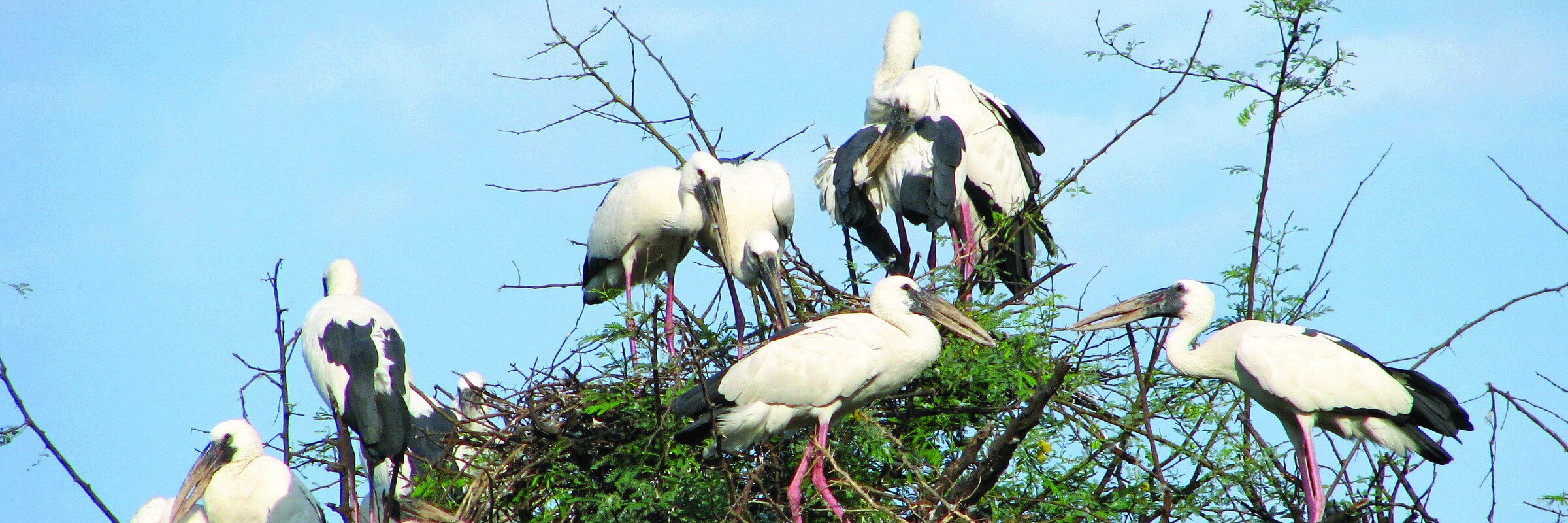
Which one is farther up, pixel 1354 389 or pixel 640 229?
pixel 640 229

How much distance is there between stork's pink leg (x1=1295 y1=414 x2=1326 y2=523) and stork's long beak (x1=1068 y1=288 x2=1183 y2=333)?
1.96ft

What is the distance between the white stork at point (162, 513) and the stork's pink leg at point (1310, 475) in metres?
3.84

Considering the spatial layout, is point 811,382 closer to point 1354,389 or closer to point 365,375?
point 1354,389

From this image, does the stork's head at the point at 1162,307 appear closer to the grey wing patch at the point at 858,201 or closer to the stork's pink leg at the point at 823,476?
the stork's pink leg at the point at 823,476

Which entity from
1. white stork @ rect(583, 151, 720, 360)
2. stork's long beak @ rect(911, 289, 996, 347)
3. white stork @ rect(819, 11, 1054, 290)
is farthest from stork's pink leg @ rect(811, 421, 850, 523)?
white stork @ rect(819, 11, 1054, 290)

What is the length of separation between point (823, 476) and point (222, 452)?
7.74 feet

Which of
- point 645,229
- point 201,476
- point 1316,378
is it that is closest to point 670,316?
point 645,229

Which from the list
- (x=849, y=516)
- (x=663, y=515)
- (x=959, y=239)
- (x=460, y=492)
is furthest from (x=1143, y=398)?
(x=959, y=239)

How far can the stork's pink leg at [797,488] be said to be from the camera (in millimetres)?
4555

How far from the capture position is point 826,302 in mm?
5684

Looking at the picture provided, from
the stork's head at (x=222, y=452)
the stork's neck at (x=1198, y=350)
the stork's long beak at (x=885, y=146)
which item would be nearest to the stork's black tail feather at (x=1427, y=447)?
the stork's neck at (x=1198, y=350)

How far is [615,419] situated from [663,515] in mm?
355

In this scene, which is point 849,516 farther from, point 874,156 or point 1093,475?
point 874,156

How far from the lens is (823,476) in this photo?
4.73 metres
